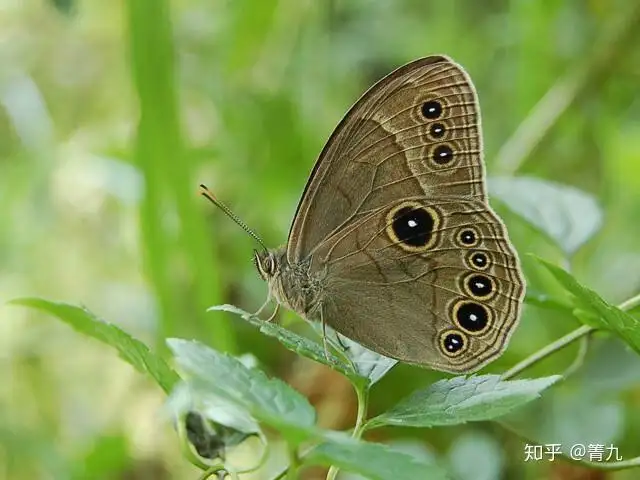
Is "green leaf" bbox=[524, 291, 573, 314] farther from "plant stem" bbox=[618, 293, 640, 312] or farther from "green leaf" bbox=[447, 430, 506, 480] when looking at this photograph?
"green leaf" bbox=[447, 430, 506, 480]

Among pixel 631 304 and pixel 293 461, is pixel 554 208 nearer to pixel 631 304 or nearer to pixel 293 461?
pixel 631 304

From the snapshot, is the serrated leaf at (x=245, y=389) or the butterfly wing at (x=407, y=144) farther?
the butterfly wing at (x=407, y=144)

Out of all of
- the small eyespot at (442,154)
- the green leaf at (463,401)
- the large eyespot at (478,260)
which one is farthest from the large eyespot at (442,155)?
the green leaf at (463,401)

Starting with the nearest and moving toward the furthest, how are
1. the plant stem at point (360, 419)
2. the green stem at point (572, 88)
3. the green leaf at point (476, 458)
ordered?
the plant stem at point (360, 419)
the green leaf at point (476, 458)
the green stem at point (572, 88)

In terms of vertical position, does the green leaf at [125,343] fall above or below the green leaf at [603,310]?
below

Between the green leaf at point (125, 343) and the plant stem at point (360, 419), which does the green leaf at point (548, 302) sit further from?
the green leaf at point (125, 343)
